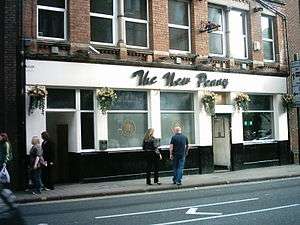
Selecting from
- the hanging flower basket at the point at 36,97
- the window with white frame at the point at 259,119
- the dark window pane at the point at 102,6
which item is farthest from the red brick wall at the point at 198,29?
the hanging flower basket at the point at 36,97

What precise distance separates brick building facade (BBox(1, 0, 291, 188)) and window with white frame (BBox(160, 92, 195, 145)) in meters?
0.04

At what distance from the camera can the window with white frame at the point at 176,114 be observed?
20828 millimetres

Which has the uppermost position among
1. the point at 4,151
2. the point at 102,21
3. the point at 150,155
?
the point at 102,21

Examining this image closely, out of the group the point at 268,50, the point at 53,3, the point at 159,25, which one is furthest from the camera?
the point at 268,50

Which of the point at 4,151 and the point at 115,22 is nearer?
the point at 4,151

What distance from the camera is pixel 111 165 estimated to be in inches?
738

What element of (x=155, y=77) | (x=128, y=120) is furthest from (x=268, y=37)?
(x=128, y=120)

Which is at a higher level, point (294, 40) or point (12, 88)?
point (294, 40)

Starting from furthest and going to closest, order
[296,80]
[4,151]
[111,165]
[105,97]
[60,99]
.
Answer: [296,80]
[111,165]
[105,97]
[60,99]
[4,151]

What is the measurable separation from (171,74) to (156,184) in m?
5.05

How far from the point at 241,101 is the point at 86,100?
24.8 ft

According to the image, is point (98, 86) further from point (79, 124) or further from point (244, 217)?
point (244, 217)

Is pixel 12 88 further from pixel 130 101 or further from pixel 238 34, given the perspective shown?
pixel 238 34

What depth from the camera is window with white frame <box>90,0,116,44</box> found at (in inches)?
752
